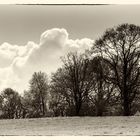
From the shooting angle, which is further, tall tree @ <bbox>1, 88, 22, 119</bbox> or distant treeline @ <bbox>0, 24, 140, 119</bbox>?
tall tree @ <bbox>1, 88, 22, 119</bbox>

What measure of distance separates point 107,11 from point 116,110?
43.9 feet

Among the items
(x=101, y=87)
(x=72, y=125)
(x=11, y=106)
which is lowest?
(x=72, y=125)

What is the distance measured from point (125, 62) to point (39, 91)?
35.1 ft

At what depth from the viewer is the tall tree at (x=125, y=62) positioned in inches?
1200

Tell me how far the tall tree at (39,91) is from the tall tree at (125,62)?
5.83m

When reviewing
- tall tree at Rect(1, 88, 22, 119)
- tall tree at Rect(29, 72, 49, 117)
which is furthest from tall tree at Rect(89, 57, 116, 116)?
tall tree at Rect(1, 88, 22, 119)

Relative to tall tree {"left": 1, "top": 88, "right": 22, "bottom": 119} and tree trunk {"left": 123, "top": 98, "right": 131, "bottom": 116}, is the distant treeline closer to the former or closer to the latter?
tree trunk {"left": 123, "top": 98, "right": 131, "bottom": 116}

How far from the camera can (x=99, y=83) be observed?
31641 mm

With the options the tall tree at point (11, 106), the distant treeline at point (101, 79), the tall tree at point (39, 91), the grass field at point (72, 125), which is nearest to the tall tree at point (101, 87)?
the distant treeline at point (101, 79)

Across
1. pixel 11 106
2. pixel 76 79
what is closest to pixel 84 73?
pixel 76 79

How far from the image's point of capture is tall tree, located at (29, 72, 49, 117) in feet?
Answer: 108

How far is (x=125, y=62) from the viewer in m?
30.7

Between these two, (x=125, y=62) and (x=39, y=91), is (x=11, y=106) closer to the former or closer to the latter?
(x=39, y=91)

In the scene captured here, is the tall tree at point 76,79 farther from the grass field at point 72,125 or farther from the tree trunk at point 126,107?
the grass field at point 72,125
